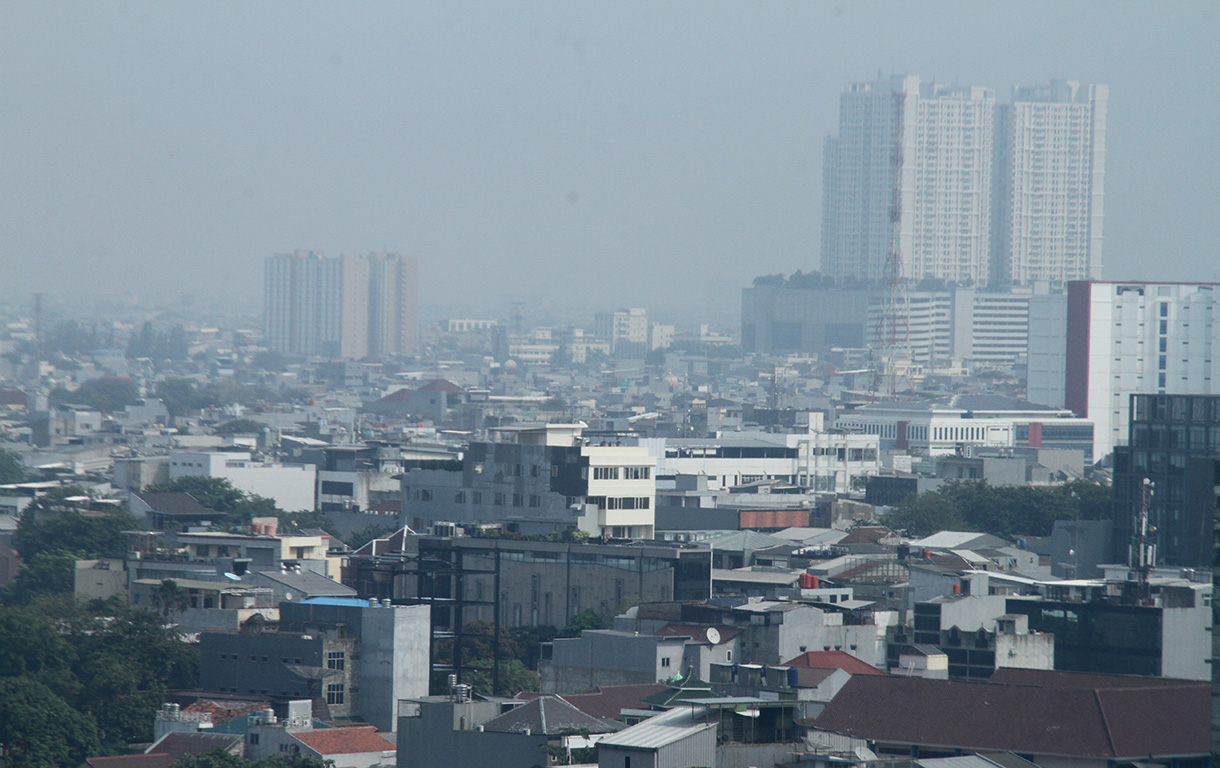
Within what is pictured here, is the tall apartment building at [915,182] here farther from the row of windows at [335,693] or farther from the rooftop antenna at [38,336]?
the row of windows at [335,693]

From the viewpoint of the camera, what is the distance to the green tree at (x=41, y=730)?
2803 cm

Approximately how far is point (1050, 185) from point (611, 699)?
160380mm

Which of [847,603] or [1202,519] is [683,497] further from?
[1202,519]

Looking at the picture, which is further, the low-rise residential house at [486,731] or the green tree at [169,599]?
the green tree at [169,599]

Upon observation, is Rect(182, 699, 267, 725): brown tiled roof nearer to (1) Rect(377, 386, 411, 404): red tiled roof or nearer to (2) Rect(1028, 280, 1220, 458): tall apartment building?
(2) Rect(1028, 280, 1220, 458): tall apartment building

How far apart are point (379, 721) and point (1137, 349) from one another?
2569 inches

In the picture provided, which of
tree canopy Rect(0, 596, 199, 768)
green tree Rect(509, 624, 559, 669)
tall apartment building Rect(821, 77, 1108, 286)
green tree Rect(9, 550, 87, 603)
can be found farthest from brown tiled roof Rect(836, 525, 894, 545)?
tall apartment building Rect(821, 77, 1108, 286)

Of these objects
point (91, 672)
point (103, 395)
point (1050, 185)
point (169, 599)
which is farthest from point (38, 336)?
point (91, 672)

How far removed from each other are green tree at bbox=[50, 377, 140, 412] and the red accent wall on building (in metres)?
51.4

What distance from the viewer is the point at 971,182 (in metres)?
185

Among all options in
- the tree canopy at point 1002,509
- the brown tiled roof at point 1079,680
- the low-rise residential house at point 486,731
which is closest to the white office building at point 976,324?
the tree canopy at point 1002,509

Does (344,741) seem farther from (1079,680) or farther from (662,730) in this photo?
(1079,680)

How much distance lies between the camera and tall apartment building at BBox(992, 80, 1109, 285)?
184 meters

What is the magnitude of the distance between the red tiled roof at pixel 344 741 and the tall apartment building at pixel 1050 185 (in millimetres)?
158982
